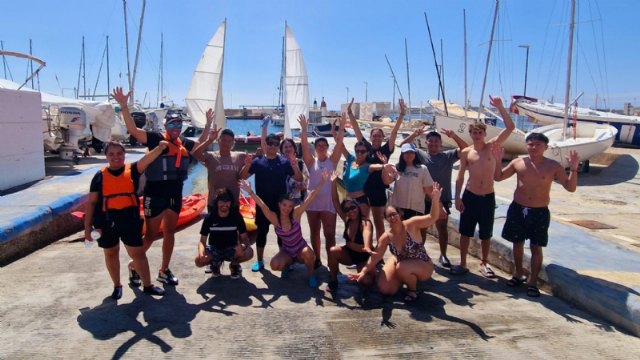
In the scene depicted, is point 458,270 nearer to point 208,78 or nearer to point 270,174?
point 270,174

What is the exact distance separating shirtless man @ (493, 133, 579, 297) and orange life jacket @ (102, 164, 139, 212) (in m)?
3.98

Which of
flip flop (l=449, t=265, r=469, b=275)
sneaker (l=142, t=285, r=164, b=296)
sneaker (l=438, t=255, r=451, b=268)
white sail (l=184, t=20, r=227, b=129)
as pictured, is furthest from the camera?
white sail (l=184, t=20, r=227, b=129)

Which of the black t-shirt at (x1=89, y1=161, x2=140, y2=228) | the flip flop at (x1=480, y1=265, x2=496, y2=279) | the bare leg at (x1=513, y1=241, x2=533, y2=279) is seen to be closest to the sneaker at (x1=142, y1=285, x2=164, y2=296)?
the black t-shirt at (x1=89, y1=161, x2=140, y2=228)

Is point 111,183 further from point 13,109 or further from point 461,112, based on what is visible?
point 461,112

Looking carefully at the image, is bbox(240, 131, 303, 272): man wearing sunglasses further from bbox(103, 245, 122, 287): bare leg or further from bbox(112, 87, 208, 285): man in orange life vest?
bbox(103, 245, 122, 287): bare leg

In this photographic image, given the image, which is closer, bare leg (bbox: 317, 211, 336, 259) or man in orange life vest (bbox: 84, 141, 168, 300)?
man in orange life vest (bbox: 84, 141, 168, 300)

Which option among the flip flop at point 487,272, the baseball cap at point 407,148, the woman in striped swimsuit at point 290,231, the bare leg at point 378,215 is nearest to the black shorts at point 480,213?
the flip flop at point 487,272

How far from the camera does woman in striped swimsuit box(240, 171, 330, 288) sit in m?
4.98

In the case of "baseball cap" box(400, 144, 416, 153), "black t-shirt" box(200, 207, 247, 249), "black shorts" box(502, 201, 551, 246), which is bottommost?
"black t-shirt" box(200, 207, 247, 249)

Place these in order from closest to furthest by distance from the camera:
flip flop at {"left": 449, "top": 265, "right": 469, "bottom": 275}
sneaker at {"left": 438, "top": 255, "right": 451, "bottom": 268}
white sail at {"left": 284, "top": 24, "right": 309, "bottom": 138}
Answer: flip flop at {"left": 449, "top": 265, "right": 469, "bottom": 275} → sneaker at {"left": 438, "top": 255, "right": 451, "bottom": 268} → white sail at {"left": 284, "top": 24, "right": 309, "bottom": 138}

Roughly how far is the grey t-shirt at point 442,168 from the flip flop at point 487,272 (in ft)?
3.05

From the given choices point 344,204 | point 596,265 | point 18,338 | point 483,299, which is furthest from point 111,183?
point 596,265

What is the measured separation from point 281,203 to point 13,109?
23.9 feet

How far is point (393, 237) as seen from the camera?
4.57m
